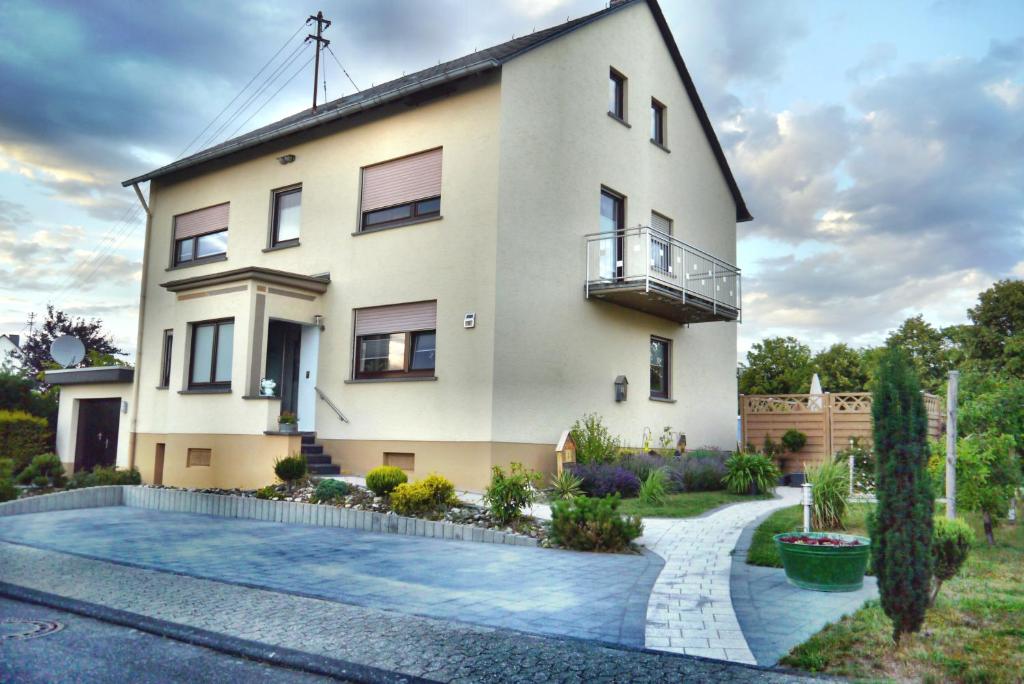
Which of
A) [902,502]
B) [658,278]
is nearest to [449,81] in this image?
[658,278]

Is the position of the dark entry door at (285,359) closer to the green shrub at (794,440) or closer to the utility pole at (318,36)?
the utility pole at (318,36)

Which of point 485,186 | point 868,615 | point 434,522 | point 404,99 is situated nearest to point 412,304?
point 485,186

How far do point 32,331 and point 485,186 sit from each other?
100.0 ft

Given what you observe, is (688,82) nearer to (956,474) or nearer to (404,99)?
(404,99)

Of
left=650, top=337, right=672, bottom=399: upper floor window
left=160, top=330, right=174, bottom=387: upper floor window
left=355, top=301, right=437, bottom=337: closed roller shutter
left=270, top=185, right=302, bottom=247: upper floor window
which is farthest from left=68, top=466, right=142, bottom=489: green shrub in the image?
left=650, top=337, right=672, bottom=399: upper floor window

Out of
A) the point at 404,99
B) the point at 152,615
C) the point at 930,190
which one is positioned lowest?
the point at 152,615

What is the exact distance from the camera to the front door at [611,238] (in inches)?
595

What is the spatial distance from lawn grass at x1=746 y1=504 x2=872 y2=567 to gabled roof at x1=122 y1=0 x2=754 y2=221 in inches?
333

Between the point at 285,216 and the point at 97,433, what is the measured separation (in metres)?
7.55

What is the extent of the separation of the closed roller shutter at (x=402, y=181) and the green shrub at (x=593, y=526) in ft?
24.3

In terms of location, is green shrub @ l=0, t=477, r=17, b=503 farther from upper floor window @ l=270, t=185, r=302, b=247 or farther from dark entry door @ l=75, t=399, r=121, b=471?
upper floor window @ l=270, t=185, r=302, b=247

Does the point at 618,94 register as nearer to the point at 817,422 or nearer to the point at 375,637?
the point at 817,422

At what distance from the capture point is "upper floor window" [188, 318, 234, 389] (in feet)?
48.6

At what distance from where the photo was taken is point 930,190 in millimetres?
15016
